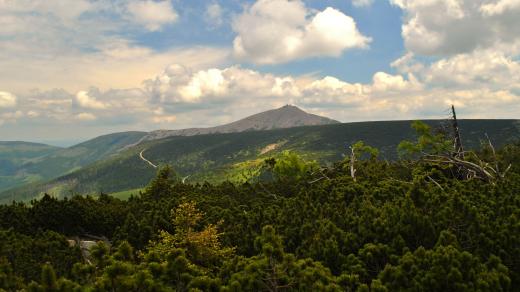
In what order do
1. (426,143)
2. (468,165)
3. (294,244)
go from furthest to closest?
1. (426,143)
2. (468,165)
3. (294,244)

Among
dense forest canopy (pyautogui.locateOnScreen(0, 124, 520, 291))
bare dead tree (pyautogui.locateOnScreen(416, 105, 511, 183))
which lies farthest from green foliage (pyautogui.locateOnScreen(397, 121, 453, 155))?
dense forest canopy (pyautogui.locateOnScreen(0, 124, 520, 291))

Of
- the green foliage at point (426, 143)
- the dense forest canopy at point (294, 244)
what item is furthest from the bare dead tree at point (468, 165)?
the green foliage at point (426, 143)

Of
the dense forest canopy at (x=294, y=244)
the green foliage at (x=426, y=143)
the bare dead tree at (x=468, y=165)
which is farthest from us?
the green foliage at (x=426, y=143)

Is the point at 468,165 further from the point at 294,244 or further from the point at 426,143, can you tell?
the point at 294,244

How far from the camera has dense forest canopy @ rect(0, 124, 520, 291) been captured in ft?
64.4

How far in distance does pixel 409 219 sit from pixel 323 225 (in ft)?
18.9

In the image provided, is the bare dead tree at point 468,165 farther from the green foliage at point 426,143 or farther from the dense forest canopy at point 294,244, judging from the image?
the green foliage at point 426,143

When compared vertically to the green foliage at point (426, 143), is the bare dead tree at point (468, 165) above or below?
below

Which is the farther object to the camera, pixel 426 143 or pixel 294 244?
pixel 426 143

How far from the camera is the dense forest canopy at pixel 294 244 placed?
19625 millimetres

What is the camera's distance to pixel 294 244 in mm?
33031

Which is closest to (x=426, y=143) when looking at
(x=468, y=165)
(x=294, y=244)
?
(x=468, y=165)

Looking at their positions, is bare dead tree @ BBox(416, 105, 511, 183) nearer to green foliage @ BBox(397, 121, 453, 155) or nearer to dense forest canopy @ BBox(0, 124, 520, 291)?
dense forest canopy @ BBox(0, 124, 520, 291)

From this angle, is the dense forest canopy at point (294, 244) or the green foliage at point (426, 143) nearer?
the dense forest canopy at point (294, 244)
